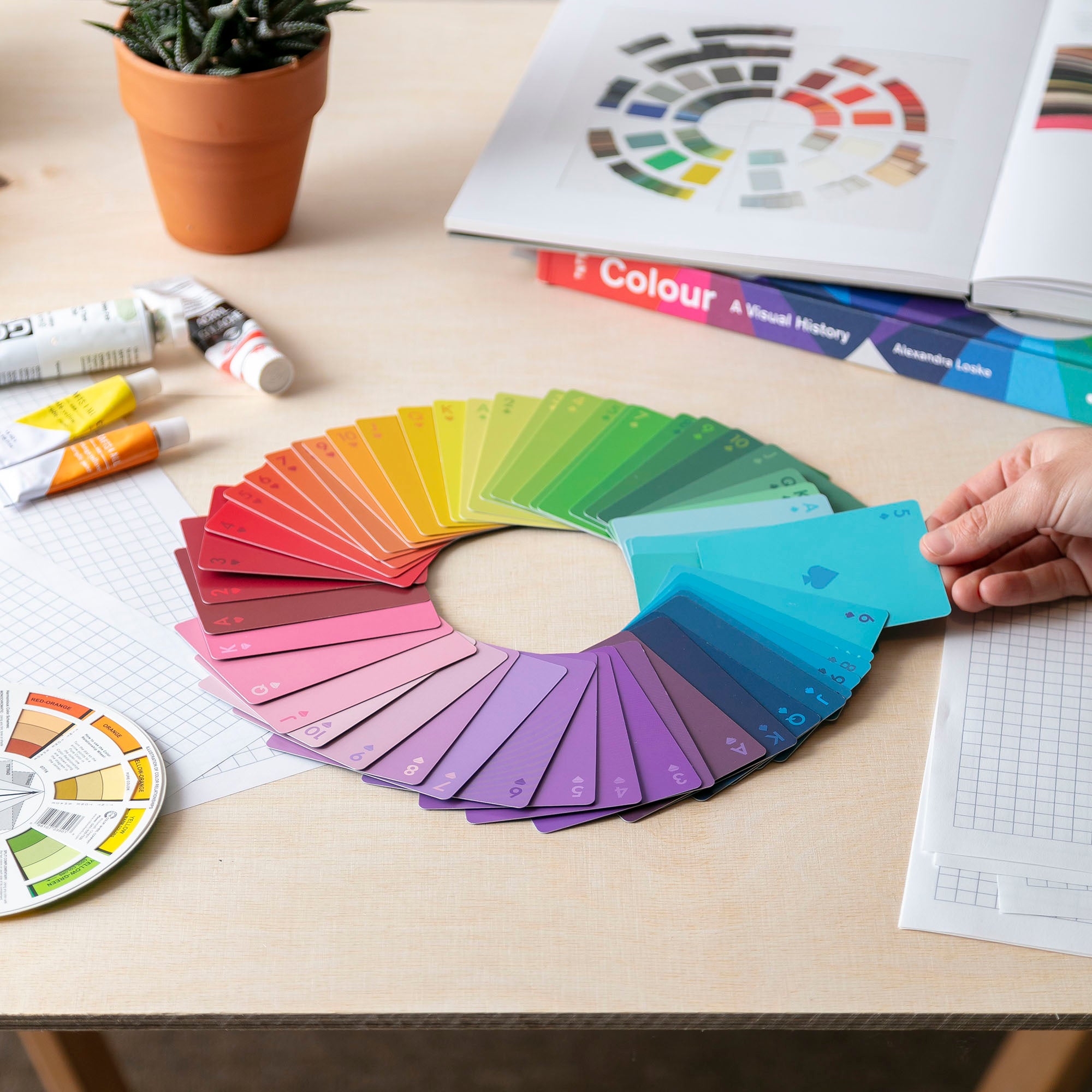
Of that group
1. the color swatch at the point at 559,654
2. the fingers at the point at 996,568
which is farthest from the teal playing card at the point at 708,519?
the fingers at the point at 996,568

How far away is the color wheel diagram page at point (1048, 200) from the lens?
2.82 feet

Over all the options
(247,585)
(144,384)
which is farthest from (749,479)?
(144,384)

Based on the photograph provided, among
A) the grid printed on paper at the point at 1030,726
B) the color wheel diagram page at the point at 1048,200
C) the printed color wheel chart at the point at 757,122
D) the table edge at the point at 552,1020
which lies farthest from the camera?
the printed color wheel chart at the point at 757,122

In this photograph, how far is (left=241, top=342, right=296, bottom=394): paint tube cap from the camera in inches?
34.7

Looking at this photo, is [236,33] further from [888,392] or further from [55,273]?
[888,392]

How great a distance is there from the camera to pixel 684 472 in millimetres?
832

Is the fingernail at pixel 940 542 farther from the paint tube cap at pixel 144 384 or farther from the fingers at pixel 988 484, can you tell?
the paint tube cap at pixel 144 384

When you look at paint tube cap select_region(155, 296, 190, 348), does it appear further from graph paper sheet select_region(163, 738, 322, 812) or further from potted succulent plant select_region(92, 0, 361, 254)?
graph paper sheet select_region(163, 738, 322, 812)

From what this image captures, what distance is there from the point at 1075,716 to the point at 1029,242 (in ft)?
1.27

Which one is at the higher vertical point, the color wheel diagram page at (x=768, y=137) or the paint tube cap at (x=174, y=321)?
the color wheel diagram page at (x=768, y=137)

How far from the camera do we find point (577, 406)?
0.89 m

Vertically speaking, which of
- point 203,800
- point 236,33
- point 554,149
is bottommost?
point 203,800

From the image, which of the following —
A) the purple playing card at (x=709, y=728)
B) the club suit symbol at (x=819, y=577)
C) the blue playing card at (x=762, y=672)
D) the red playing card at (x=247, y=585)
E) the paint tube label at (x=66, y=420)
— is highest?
the club suit symbol at (x=819, y=577)

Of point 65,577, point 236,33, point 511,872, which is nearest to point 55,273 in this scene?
point 236,33
